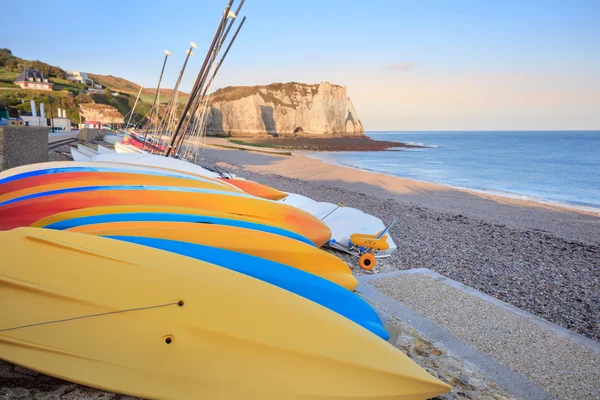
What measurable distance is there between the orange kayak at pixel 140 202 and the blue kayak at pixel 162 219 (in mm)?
346

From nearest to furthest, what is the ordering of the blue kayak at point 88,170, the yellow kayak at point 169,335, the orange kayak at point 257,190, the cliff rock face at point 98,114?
the yellow kayak at point 169,335 → the blue kayak at point 88,170 → the orange kayak at point 257,190 → the cliff rock face at point 98,114

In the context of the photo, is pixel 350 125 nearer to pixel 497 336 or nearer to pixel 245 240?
pixel 497 336

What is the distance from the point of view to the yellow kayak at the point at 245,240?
2.62m

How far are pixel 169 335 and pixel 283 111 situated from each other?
80087mm

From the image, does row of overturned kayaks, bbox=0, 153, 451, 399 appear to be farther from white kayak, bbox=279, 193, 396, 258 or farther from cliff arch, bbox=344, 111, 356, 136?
cliff arch, bbox=344, 111, 356, 136

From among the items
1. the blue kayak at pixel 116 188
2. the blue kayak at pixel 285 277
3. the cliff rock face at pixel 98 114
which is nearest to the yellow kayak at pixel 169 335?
the blue kayak at pixel 285 277

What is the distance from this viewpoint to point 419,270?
17.7 feet

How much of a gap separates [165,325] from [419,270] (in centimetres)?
423

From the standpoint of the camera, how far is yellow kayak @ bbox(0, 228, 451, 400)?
1788 millimetres

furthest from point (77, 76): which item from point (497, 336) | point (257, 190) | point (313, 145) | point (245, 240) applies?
point (497, 336)

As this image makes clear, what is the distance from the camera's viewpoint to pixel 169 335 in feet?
6.13

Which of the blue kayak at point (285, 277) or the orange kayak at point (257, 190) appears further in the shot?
the orange kayak at point (257, 190)

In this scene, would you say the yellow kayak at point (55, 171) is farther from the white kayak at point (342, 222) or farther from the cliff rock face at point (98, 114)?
the cliff rock face at point (98, 114)

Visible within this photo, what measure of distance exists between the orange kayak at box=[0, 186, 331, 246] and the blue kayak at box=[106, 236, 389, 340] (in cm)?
95
